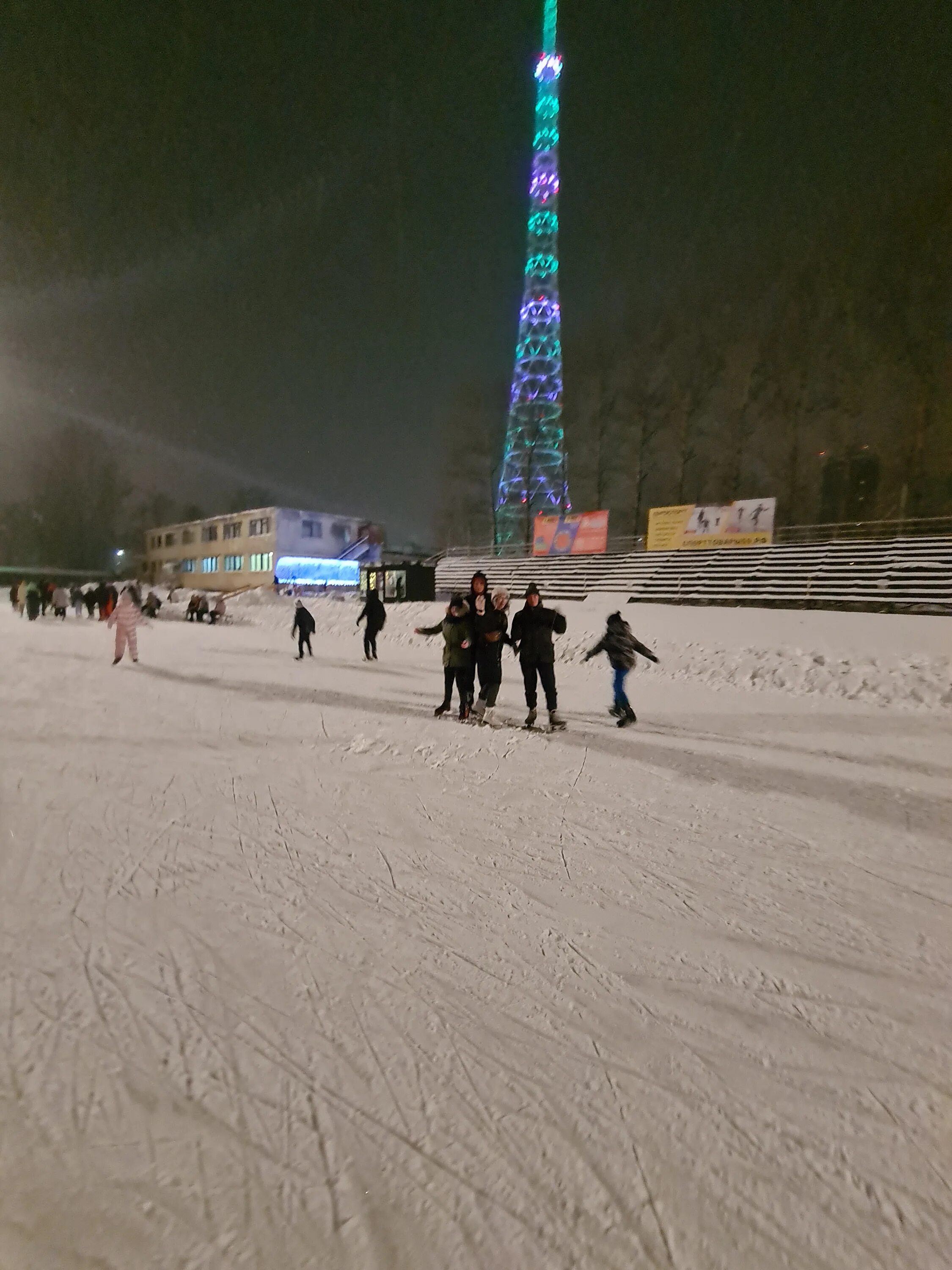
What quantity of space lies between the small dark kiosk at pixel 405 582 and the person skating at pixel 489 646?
17.9 meters

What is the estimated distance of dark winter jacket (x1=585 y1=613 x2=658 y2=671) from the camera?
7363 millimetres

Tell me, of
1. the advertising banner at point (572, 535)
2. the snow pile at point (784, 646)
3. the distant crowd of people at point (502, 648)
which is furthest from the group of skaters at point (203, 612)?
the distant crowd of people at point (502, 648)

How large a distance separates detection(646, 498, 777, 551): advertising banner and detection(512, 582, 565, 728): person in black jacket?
17932 mm

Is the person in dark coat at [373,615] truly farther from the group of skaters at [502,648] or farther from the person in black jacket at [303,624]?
the group of skaters at [502,648]

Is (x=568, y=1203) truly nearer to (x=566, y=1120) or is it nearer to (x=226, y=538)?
(x=566, y=1120)

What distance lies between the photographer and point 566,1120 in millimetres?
1849

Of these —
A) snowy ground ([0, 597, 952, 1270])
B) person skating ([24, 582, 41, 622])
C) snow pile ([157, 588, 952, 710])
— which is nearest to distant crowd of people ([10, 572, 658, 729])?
snowy ground ([0, 597, 952, 1270])

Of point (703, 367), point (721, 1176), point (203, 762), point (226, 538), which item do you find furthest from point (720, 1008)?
point (226, 538)

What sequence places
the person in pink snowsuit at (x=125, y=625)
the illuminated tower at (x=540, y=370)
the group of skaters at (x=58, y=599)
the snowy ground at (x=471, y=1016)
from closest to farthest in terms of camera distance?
the snowy ground at (x=471, y=1016)
the person in pink snowsuit at (x=125, y=625)
the group of skaters at (x=58, y=599)
the illuminated tower at (x=540, y=370)

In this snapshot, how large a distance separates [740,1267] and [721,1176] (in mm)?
215

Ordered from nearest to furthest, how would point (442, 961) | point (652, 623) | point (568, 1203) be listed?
1. point (568, 1203)
2. point (442, 961)
3. point (652, 623)

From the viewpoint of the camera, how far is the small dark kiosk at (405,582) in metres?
25.5

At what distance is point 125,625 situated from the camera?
1171 cm

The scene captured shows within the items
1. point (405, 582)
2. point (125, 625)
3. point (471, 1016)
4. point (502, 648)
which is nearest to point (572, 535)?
point (405, 582)
